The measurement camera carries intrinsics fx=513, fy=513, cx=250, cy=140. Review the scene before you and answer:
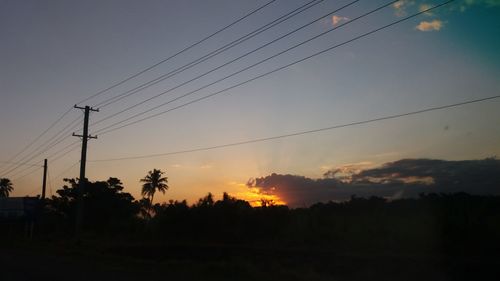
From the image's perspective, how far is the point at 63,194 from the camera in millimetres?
73438

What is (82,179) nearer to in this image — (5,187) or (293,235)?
(293,235)

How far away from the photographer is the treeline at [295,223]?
4069 cm

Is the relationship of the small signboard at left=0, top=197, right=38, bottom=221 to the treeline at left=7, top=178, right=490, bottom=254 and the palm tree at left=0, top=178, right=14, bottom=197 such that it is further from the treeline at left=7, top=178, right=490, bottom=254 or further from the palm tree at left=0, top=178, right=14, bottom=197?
the palm tree at left=0, top=178, right=14, bottom=197

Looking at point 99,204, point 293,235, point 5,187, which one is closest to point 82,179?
point 293,235

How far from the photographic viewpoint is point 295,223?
169 ft

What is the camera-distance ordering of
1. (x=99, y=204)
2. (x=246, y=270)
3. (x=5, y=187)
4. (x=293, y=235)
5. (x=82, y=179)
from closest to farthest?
(x=246, y=270) < (x=82, y=179) < (x=293, y=235) < (x=99, y=204) < (x=5, y=187)

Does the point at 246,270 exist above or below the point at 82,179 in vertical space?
below

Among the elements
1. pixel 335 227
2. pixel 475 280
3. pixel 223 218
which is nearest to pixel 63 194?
pixel 223 218

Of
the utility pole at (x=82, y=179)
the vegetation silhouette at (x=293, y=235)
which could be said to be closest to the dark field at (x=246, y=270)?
the vegetation silhouette at (x=293, y=235)

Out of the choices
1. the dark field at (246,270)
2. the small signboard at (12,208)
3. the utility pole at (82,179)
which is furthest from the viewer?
the small signboard at (12,208)

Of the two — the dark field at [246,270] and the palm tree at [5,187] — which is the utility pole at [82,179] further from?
the palm tree at [5,187]

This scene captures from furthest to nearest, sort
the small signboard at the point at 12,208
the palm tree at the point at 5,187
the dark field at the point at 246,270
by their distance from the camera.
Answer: the palm tree at the point at 5,187
the small signboard at the point at 12,208
the dark field at the point at 246,270

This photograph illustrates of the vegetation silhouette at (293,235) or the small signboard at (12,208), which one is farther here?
the small signboard at (12,208)

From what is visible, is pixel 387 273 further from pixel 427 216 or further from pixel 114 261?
pixel 427 216
